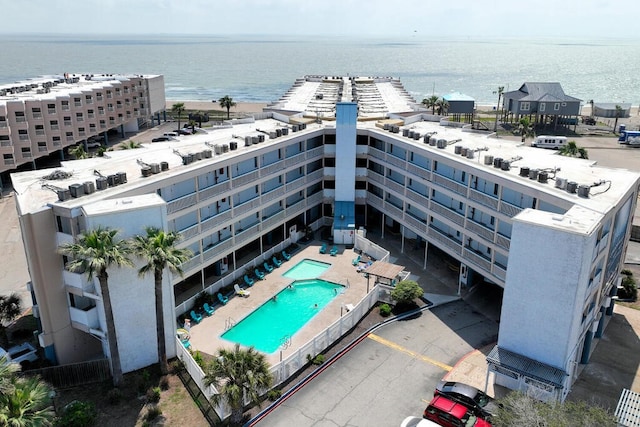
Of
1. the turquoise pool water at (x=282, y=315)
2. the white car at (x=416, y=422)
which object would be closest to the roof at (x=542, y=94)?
the turquoise pool water at (x=282, y=315)

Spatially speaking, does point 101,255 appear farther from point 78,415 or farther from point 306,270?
point 306,270

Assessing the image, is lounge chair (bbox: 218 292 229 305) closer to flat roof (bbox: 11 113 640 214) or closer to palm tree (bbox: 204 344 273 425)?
flat roof (bbox: 11 113 640 214)

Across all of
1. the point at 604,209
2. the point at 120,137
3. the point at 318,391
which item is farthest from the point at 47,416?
the point at 120,137

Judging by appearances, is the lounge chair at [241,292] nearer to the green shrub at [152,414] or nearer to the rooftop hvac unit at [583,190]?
the green shrub at [152,414]

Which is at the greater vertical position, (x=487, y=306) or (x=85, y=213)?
(x=85, y=213)

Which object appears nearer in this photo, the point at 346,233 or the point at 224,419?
the point at 224,419

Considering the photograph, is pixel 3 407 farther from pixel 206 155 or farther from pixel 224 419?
pixel 206 155

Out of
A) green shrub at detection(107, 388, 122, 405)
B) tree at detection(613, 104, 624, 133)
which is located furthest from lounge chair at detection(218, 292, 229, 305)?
tree at detection(613, 104, 624, 133)

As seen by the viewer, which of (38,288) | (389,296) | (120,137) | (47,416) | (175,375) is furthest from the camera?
(120,137)
